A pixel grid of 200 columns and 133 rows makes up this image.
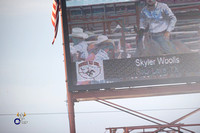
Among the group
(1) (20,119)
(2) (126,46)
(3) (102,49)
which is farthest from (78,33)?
(1) (20,119)

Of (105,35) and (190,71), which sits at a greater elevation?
(105,35)

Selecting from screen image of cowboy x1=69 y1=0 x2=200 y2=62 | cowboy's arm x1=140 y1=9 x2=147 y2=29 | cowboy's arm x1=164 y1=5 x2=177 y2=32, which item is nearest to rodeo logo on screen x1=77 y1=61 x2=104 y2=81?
screen image of cowboy x1=69 y1=0 x2=200 y2=62

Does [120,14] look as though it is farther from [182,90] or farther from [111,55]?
[182,90]

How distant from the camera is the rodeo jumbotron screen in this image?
15547 millimetres

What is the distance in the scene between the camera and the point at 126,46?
51.0ft

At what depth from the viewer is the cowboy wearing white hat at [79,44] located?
15.6m

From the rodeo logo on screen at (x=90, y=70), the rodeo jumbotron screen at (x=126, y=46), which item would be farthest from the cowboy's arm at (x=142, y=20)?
the rodeo logo on screen at (x=90, y=70)

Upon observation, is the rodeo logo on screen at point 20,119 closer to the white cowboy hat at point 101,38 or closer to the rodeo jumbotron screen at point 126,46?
the rodeo jumbotron screen at point 126,46

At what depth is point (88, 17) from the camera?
15.6 metres

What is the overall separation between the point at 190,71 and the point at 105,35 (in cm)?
311

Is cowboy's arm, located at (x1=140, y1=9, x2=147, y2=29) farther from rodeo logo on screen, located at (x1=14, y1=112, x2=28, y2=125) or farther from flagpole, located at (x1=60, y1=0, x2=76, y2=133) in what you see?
rodeo logo on screen, located at (x1=14, y1=112, x2=28, y2=125)

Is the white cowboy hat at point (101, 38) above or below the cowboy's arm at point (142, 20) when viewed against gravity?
below

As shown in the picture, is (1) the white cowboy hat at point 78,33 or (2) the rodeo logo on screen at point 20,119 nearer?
(1) the white cowboy hat at point 78,33

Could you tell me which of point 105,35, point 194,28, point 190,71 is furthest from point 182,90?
point 105,35
